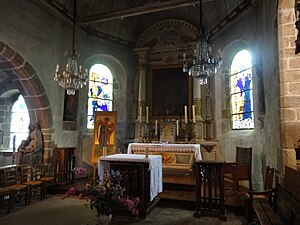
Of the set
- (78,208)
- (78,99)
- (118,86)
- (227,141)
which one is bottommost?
(78,208)

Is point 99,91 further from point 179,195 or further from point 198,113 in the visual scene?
point 179,195

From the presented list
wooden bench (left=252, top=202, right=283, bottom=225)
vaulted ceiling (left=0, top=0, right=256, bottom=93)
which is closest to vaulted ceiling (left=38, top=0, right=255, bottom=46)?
vaulted ceiling (left=0, top=0, right=256, bottom=93)

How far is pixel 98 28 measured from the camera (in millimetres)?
7848

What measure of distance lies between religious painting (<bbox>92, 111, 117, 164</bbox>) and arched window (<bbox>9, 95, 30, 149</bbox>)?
2976 millimetres

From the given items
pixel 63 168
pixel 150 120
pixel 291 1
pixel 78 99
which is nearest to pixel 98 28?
pixel 78 99

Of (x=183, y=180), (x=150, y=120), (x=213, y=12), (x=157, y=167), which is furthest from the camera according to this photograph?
(x=150, y=120)

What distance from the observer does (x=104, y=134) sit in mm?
6180

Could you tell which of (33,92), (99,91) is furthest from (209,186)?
(99,91)

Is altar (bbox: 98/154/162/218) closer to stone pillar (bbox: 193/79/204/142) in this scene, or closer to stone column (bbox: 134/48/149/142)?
stone pillar (bbox: 193/79/204/142)

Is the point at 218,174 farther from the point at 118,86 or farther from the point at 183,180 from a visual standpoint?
the point at 118,86

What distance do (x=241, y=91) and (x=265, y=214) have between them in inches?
173

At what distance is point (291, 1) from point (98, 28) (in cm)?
606

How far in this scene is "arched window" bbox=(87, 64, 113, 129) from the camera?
7.77m

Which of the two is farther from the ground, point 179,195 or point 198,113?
point 198,113
